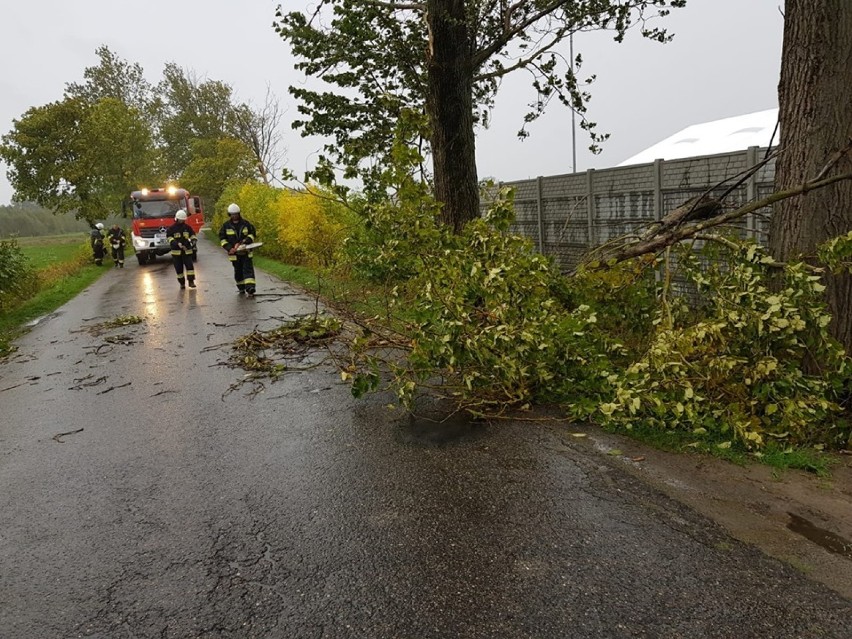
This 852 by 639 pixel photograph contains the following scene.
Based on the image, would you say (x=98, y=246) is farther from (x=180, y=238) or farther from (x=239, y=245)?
(x=239, y=245)

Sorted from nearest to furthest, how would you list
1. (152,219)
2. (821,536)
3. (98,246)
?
(821,536)
(152,219)
(98,246)

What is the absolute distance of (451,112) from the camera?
24.1 feet

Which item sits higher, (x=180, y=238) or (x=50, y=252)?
(x=180, y=238)

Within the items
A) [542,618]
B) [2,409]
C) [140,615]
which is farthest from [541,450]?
[2,409]

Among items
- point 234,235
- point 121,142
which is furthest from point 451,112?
point 121,142

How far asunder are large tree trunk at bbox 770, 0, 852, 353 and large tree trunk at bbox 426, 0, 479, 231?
13.2ft

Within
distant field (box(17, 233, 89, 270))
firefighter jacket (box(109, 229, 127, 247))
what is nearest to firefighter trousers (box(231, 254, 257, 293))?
distant field (box(17, 233, 89, 270))

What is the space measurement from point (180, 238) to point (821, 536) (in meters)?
13.1

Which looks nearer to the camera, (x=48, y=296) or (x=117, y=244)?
(x=48, y=296)

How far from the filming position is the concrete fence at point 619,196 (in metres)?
6.81

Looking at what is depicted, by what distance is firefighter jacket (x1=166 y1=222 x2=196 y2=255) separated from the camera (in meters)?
12.8

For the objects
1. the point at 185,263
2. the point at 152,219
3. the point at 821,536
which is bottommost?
the point at 821,536

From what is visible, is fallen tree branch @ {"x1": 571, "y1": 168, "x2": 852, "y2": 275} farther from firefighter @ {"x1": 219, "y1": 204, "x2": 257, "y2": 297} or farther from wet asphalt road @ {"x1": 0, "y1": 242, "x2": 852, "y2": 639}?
firefighter @ {"x1": 219, "y1": 204, "x2": 257, "y2": 297}

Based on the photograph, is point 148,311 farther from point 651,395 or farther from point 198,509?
point 651,395
